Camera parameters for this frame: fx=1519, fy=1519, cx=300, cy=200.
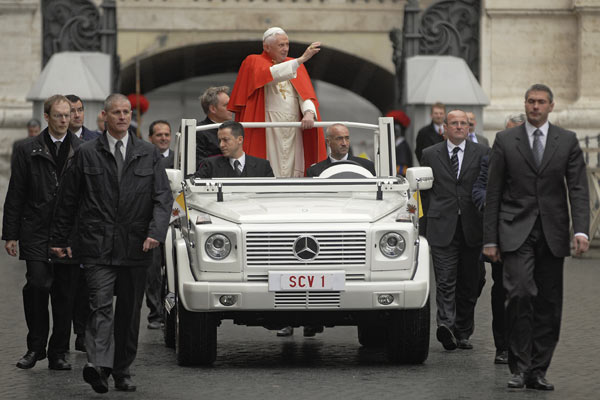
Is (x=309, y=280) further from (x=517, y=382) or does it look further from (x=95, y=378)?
(x=95, y=378)

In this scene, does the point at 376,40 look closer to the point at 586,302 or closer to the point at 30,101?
the point at 30,101

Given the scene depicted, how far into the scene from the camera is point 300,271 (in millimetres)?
9789

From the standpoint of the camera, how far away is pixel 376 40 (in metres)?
28.4

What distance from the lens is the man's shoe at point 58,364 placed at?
1006 centimetres

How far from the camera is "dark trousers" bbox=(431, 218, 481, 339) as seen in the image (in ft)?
37.0

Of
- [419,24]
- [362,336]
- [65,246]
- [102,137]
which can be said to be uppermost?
[419,24]

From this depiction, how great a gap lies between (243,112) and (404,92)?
10.5m

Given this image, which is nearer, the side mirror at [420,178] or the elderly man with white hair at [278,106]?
the side mirror at [420,178]

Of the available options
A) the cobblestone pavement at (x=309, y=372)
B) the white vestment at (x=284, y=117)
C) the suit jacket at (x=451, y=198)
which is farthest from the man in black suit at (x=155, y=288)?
the suit jacket at (x=451, y=198)

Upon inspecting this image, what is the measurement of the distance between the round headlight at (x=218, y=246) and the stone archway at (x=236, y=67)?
18823mm

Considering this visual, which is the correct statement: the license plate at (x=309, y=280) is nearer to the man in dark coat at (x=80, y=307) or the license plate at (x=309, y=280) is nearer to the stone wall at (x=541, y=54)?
the man in dark coat at (x=80, y=307)

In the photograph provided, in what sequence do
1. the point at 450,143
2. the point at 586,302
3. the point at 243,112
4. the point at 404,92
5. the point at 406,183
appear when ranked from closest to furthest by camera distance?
the point at 406,183, the point at 450,143, the point at 243,112, the point at 586,302, the point at 404,92

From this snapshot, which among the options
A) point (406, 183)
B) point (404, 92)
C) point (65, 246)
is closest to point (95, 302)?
point (65, 246)

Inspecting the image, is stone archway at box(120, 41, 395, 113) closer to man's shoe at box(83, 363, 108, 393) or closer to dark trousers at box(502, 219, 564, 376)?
dark trousers at box(502, 219, 564, 376)
